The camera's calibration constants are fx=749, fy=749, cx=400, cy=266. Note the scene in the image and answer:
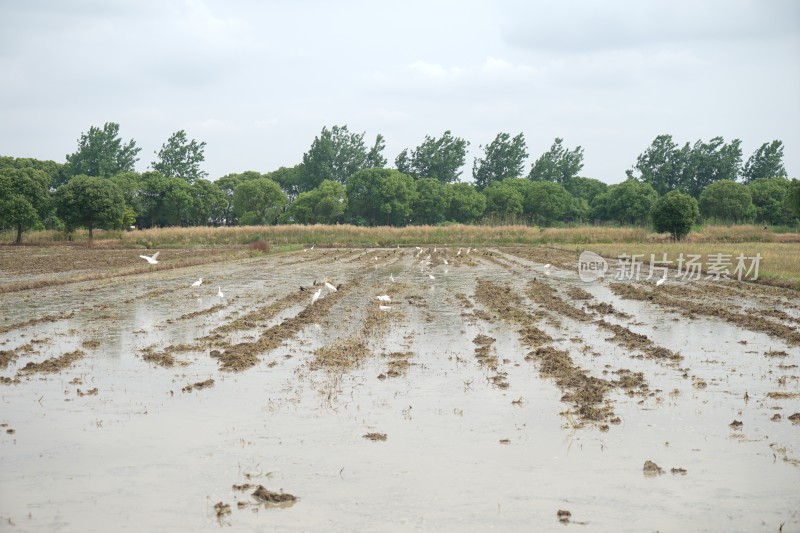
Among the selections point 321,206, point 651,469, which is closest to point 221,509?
point 651,469

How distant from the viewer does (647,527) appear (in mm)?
5117

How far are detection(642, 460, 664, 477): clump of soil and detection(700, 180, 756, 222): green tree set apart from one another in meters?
78.4

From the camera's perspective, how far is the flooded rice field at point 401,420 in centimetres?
547

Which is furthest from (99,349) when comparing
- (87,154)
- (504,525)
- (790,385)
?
(87,154)

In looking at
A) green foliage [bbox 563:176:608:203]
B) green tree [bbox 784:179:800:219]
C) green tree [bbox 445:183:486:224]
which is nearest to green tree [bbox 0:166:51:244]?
green tree [bbox 445:183:486:224]

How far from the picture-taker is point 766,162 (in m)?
103

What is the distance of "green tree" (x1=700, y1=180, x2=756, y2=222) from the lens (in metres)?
78.2

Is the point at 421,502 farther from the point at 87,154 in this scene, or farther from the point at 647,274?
the point at 87,154

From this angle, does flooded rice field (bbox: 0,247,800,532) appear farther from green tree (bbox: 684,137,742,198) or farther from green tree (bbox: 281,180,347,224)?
green tree (bbox: 684,137,742,198)

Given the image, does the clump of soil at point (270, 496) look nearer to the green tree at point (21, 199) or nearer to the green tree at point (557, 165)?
the green tree at point (21, 199)

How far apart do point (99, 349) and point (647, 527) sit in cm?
924

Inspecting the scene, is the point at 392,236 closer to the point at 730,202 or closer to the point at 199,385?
the point at 730,202

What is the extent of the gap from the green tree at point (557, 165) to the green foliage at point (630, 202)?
69.3 ft

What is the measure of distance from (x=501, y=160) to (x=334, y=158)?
23492 mm
